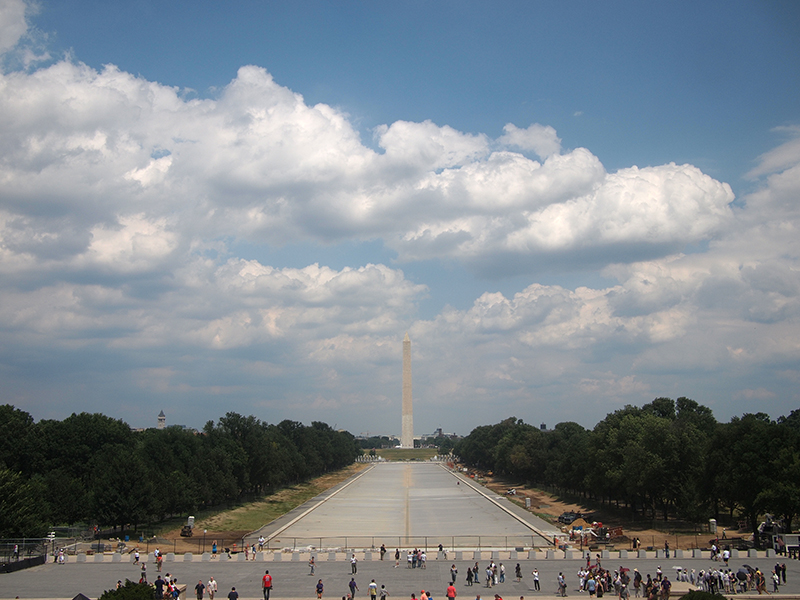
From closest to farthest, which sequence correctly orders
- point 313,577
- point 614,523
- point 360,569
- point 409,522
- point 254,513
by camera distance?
point 313,577 → point 360,569 → point 614,523 → point 409,522 → point 254,513

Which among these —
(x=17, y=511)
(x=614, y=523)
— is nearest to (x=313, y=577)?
(x=17, y=511)

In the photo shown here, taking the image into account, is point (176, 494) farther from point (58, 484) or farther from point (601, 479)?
point (601, 479)

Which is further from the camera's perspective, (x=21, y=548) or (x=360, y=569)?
(x=21, y=548)

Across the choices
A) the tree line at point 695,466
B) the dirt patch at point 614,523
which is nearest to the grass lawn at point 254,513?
the dirt patch at point 614,523

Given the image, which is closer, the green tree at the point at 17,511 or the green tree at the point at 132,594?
the green tree at the point at 132,594

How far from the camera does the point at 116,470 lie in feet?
172

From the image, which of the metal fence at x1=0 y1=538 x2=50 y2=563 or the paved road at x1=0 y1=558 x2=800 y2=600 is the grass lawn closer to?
the metal fence at x1=0 y1=538 x2=50 y2=563

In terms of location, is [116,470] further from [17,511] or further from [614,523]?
[614,523]

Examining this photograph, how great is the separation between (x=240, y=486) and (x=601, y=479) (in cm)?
4500

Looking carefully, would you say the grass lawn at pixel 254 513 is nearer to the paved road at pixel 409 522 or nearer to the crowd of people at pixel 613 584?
the paved road at pixel 409 522

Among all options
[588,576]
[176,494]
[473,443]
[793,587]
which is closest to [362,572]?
[588,576]

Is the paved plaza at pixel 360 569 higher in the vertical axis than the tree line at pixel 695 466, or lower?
lower

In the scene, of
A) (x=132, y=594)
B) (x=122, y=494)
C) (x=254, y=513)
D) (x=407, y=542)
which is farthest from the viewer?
(x=254, y=513)

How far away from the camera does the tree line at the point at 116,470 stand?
51156 mm
